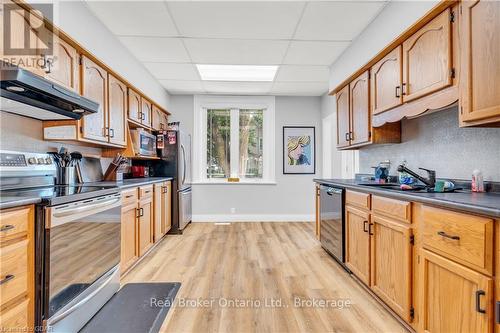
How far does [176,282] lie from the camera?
245 centimetres

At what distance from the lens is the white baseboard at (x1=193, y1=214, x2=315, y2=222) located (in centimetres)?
508

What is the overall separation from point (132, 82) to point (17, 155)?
1.74 m

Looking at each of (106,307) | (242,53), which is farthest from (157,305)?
(242,53)

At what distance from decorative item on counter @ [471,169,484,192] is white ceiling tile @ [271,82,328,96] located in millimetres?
3038

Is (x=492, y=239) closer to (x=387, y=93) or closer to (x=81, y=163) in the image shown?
(x=387, y=93)

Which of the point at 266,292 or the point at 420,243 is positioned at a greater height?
the point at 420,243

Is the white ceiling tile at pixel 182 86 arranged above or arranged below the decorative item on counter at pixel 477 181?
above

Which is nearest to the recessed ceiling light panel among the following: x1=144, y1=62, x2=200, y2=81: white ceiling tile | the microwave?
x1=144, y1=62, x2=200, y2=81: white ceiling tile

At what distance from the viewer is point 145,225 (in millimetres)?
3051

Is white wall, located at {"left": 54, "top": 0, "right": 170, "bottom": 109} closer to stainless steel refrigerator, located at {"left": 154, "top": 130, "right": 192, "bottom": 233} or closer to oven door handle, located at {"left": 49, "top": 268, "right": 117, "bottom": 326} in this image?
stainless steel refrigerator, located at {"left": 154, "top": 130, "right": 192, "bottom": 233}

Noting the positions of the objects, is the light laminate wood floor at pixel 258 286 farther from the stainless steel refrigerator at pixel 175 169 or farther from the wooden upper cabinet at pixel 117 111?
the wooden upper cabinet at pixel 117 111

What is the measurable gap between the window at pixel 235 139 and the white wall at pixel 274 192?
18cm

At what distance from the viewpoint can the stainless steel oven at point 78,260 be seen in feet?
4.66

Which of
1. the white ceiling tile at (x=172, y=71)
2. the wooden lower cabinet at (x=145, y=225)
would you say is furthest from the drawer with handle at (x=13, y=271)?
the white ceiling tile at (x=172, y=71)
